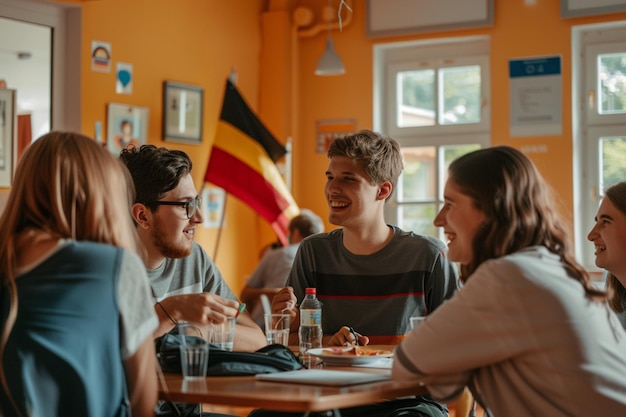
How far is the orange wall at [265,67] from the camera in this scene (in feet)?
18.6

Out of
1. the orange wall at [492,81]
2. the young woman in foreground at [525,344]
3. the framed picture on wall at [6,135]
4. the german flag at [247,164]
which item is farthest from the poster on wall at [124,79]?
the young woman in foreground at [525,344]

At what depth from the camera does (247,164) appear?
19.2 feet

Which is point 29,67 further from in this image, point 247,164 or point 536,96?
point 536,96

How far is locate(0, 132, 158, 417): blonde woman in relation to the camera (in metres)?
1.72

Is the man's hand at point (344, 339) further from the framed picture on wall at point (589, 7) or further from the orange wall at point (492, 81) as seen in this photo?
the framed picture on wall at point (589, 7)

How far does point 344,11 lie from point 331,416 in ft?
15.9

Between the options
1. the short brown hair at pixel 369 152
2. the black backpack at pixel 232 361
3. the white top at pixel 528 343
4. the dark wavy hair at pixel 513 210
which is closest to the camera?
the white top at pixel 528 343

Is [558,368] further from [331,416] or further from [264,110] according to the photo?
[264,110]

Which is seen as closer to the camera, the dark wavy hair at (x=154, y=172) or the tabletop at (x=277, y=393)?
the tabletop at (x=277, y=393)

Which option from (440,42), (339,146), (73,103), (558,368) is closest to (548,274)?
(558,368)

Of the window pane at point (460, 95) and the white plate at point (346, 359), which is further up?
the window pane at point (460, 95)

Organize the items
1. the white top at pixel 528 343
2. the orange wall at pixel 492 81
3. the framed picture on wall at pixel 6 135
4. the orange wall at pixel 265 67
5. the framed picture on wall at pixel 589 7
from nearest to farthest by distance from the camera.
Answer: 1. the white top at pixel 528 343
2. the framed picture on wall at pixel 6 135
3. the orange wall at pixel 265 67
4. the framed picture on wall at pixel 589 7
5. the orange wall at pixel 492 81

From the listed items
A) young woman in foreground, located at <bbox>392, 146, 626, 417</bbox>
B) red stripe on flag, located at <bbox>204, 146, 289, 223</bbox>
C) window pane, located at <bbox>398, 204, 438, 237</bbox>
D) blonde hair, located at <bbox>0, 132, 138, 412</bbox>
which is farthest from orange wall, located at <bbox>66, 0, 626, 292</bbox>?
young woman in foreground, located at <bbox>392, 146, 626, 417</bbox>

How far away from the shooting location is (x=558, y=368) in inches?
74.1
